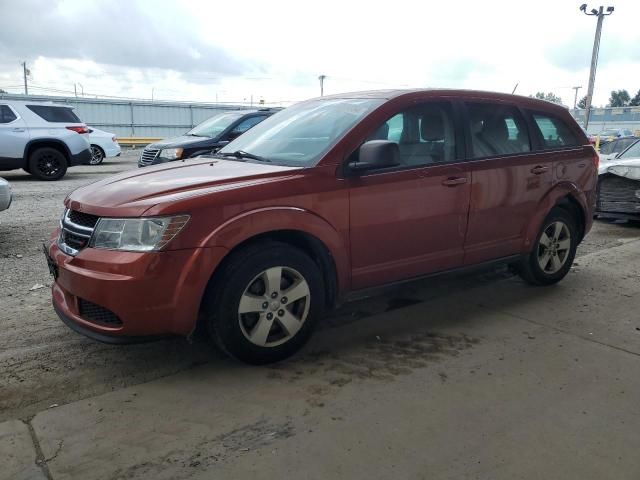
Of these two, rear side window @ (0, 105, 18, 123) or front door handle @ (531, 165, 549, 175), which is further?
rear side window @ (0, 105, 18, 123)

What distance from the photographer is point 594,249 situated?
269 inches

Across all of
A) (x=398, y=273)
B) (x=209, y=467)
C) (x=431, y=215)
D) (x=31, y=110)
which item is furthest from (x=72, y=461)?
(x=31, y=110)

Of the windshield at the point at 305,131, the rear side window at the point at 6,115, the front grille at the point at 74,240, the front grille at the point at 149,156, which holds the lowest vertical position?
the front grille at the point at 74,240

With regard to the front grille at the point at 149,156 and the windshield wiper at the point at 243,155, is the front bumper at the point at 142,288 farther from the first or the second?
the front grille at the point at 149,156

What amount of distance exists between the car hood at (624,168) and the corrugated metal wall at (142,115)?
1888 centimetres

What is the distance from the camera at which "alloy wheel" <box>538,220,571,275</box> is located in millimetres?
4988

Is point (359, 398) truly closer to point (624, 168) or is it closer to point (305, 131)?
point (305, 131)

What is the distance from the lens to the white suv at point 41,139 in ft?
37.6

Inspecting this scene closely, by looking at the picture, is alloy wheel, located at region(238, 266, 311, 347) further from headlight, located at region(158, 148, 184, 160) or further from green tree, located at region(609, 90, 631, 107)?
green tree, located at region(609, 90, 631, 107)

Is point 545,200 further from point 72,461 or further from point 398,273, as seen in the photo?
point 72,461

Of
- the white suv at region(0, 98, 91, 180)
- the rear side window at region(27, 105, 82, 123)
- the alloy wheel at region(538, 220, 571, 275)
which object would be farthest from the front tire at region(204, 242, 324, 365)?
the rear side window at region(27, 105, 82, 123)

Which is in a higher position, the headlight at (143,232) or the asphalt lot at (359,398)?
the headlight at (143,232)

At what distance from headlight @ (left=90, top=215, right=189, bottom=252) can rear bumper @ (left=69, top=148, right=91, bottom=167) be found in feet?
33.8

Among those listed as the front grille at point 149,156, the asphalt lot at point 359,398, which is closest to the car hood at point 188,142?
the front grille at point 149,156
